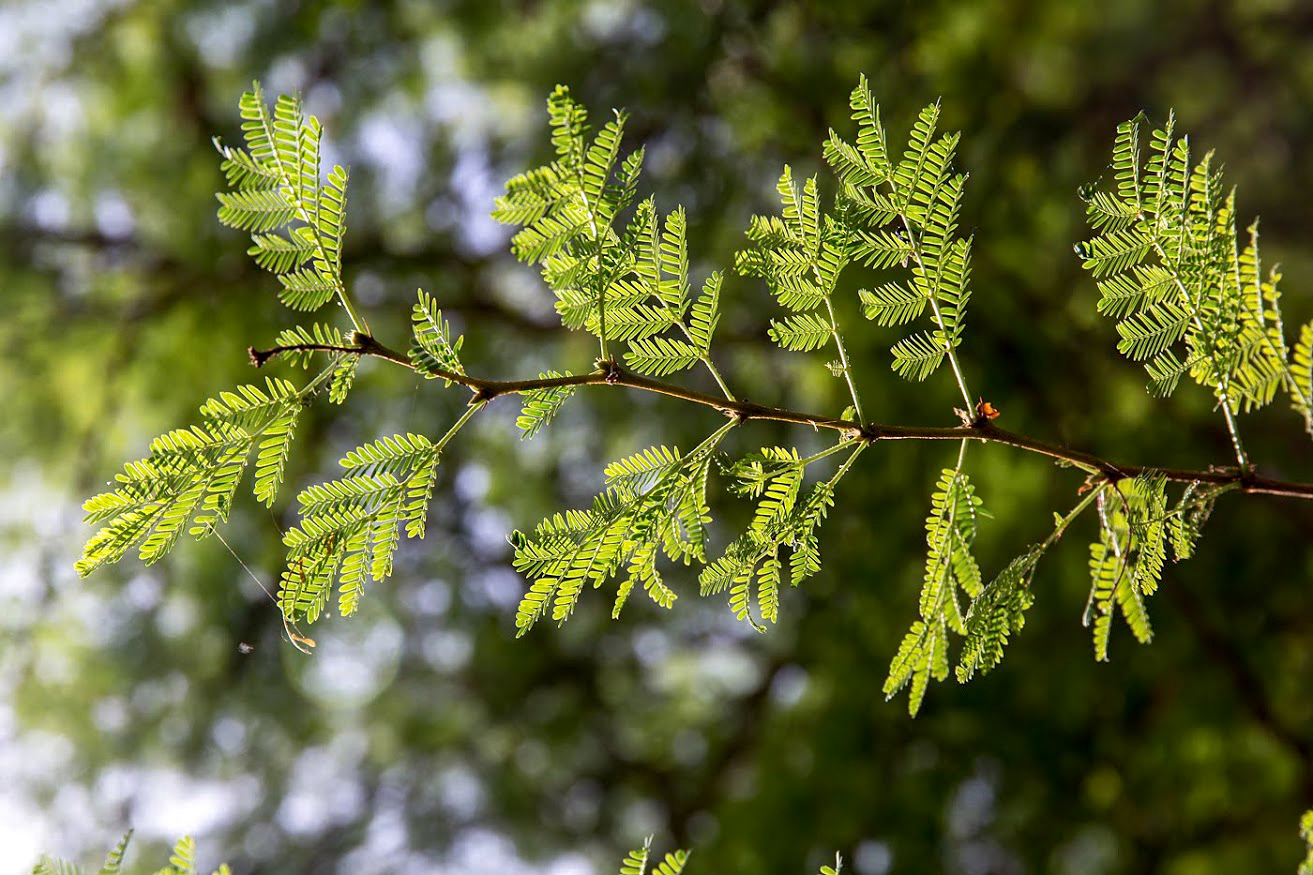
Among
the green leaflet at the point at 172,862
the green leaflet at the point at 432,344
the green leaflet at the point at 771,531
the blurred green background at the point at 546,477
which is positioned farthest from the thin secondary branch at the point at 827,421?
the blurred green background at the point at 546,477

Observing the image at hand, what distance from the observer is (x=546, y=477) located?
4500 mm

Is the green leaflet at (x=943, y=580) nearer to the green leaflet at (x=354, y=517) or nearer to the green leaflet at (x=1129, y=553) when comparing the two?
the green leaflet at (x=1129, y=553)

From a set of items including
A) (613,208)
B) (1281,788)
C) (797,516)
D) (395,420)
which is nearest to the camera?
(613,208)

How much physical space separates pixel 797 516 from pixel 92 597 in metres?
4.01

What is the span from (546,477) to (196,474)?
355 cm

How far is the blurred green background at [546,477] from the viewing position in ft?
12.1

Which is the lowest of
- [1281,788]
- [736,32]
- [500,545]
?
[1281,788]

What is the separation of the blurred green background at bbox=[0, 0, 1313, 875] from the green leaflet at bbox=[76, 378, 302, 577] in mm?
2873

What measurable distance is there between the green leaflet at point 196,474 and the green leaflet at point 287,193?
0.34ft

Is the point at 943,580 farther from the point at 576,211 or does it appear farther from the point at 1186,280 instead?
the point at 576,211

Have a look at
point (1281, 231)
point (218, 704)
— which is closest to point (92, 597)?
point (218, 704)

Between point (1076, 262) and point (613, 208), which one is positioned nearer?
point (613, 208)

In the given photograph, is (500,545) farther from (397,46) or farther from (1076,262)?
(1076,262)

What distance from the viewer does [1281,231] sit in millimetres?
4469
